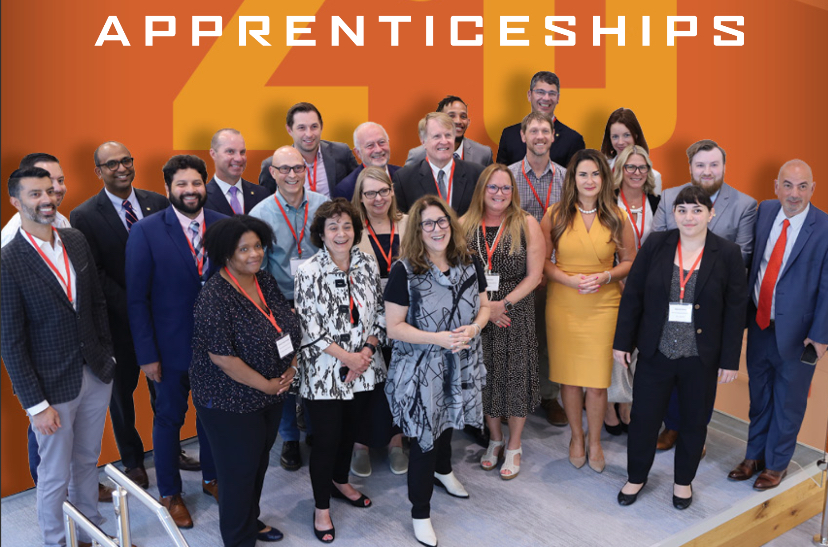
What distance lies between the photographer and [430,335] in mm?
3254

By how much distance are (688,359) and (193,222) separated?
96.3 inches

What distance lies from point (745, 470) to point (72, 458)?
347 centimetres

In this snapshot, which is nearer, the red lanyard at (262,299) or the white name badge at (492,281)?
the red lanyard at (262,299)

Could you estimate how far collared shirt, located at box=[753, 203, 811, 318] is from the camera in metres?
3.79

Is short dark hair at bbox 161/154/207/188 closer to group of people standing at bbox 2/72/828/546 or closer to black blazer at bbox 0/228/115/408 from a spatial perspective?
group of people standing at bbox 2/72/828/546

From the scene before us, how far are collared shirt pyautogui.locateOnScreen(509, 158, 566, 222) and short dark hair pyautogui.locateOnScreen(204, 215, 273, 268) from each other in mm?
1841

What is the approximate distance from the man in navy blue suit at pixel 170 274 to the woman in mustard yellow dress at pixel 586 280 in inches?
72.1

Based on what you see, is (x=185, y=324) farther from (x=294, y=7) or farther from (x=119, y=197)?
(x=294, y=7)

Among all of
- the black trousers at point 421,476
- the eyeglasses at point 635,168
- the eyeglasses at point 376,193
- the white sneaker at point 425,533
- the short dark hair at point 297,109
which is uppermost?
the short dark hair at point 297,109

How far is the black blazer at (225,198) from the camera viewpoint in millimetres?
3947

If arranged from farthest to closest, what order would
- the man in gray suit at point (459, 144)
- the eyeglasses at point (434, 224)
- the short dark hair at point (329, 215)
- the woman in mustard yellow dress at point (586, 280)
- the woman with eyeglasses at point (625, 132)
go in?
1. the man in gray suit at point (459, 144)
2. the woman with eyeglasses at point (625, 132)
3. the woman in mustard yellow dress at point (586, 280)
4. the short dark hair at point (329, 215)
5. the eyeglasses at point (434, 224)

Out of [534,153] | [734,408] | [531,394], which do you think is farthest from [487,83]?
[734,408]

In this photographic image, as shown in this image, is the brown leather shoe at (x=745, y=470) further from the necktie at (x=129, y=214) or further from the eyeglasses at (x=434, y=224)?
the necktie at (x=129, y=214)

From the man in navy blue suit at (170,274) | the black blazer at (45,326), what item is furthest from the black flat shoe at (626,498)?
the black blazer at (45,326)
